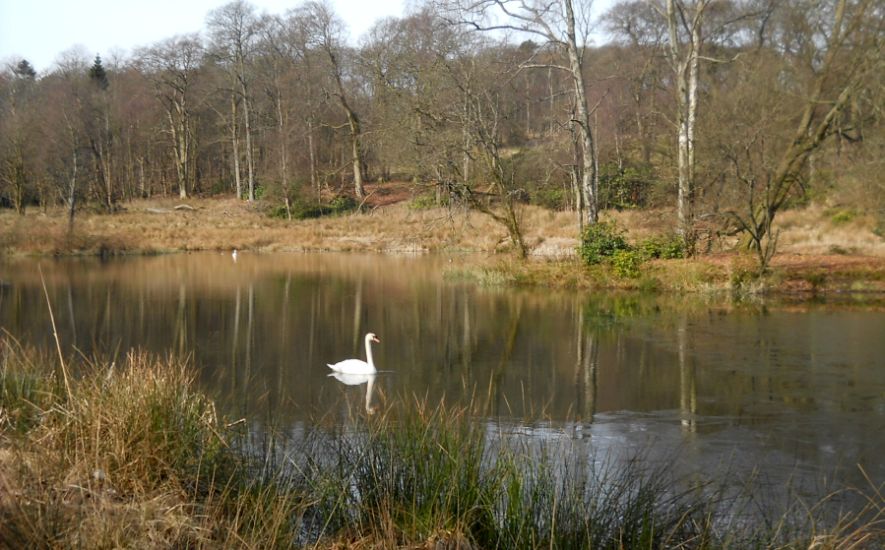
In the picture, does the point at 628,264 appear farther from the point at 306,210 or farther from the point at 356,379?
the point at 306,210

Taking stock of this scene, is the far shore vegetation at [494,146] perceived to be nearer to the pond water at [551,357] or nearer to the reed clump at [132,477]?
the pond water at [551,357]

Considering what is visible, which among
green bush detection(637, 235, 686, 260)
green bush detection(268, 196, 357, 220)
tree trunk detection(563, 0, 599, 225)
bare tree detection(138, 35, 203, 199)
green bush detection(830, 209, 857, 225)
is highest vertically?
bare tree detection(138, 35, 203, 199)

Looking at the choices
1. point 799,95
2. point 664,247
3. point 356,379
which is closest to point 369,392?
point 356,379

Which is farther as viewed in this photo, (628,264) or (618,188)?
(618,188)

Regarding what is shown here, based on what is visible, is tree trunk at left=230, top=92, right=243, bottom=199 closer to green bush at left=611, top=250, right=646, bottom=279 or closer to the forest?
the forest

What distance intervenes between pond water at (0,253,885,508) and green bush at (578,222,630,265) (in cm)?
163

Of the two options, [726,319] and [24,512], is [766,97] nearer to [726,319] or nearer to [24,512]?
[726,319]

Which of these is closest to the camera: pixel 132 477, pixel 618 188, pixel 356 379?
pixel 132 477

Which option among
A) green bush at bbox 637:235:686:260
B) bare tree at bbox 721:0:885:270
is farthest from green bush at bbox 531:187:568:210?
green bush at bbox 637:235:686:260

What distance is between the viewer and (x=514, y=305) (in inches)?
736

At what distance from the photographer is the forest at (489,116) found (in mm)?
21703

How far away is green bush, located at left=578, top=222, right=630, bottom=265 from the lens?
21453 mm

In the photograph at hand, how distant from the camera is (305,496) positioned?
544 centimetres

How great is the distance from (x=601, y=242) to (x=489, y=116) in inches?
260
